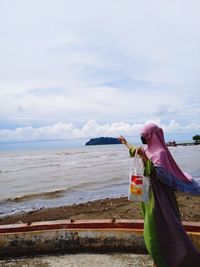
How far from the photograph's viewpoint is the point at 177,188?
141 inches

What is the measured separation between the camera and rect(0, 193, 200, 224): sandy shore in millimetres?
10620

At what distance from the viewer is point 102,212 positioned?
11578mm

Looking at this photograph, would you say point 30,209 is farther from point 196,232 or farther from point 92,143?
point 92,143

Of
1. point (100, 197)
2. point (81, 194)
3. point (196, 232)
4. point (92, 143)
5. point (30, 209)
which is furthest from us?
point (92, 143)

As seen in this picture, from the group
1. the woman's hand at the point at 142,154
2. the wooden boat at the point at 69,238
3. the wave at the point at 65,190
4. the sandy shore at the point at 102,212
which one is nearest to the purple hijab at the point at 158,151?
the woman's hand at the point at 142,154

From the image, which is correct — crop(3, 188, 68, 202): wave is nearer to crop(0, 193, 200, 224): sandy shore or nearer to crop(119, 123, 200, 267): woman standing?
crop(0, 193, 200, 224): sandy shore

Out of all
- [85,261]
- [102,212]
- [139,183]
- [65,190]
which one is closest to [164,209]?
[139,183]

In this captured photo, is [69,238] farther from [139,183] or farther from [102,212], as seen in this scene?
[102,212]

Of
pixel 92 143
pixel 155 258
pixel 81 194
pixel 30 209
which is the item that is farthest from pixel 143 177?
pixel 92 143

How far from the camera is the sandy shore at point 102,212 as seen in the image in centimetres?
1062

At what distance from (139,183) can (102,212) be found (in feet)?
27.2

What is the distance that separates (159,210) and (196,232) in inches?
37.5

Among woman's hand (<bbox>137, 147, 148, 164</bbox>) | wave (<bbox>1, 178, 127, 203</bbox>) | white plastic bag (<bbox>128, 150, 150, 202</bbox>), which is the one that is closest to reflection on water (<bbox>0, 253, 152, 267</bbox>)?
white plastic bag (<bbox>128, 150, 150, 202</bbox>)

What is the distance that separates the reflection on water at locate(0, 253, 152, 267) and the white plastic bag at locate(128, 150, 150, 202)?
3.45 feet
